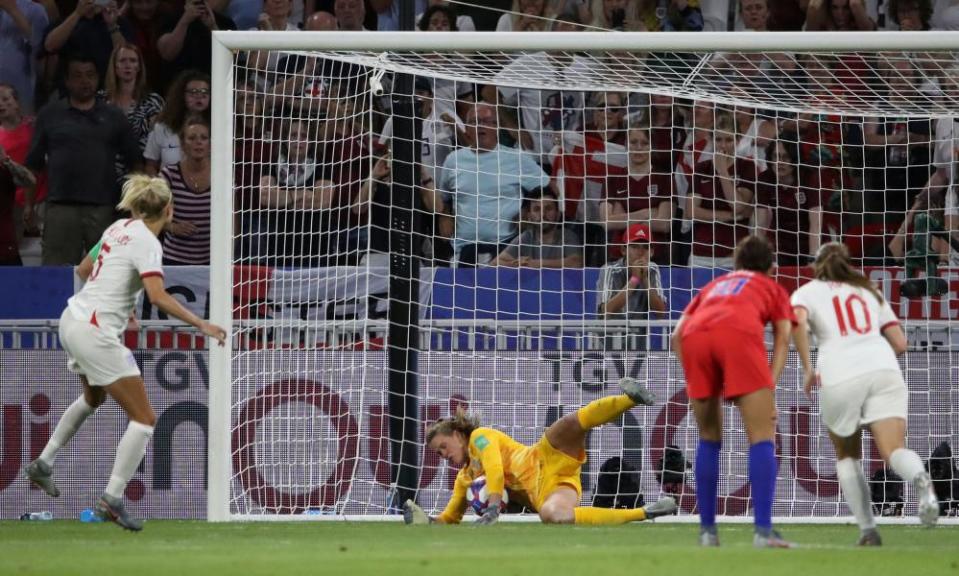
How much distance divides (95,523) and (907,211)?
7.07m

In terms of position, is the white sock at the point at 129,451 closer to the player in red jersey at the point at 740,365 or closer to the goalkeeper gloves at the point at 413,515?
the goalkeeper gloves at the point at 413,515

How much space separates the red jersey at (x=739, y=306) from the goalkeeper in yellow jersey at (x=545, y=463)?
2.85 metres

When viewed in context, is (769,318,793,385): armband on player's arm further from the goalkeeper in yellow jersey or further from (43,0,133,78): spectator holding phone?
(43,0,133,78): spectator holding phone

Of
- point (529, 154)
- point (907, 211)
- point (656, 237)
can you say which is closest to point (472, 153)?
point (529, 154)

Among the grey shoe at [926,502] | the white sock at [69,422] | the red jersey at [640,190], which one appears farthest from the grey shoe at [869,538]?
the red jersey at [640,190]

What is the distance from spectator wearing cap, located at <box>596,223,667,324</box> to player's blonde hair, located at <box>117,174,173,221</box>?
4.14m

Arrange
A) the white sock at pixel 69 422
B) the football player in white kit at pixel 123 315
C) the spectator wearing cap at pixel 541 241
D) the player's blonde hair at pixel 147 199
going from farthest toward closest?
the spectator wearing cap at pixel 541 241 → the white sock at pixel 69 422 → the player's blonde hair at pixel 147 199 → the football player in white kit at pixel 123 315

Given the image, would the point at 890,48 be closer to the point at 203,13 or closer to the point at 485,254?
the point at 485,254

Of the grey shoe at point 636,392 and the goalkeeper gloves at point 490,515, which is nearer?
→ the goalkeeper gloves at point 490,515

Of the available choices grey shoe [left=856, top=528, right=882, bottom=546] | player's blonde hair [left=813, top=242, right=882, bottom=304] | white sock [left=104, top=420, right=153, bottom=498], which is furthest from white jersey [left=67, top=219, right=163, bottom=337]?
grey shoe [left=856, top=528, right=882, bottom=546]

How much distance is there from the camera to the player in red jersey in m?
8.08

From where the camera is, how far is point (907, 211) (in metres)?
13.4

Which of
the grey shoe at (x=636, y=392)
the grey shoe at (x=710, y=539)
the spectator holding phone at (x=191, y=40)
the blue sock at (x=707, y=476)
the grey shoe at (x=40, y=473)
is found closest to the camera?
the blue sock at (x=707, y=476)

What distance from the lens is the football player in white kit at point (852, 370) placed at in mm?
8703
